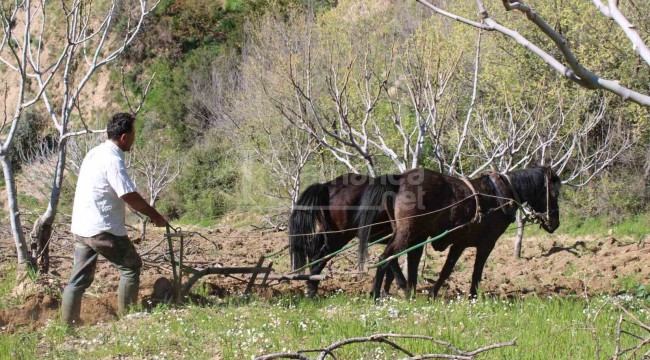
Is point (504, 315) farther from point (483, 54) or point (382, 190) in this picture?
point (483, 54)

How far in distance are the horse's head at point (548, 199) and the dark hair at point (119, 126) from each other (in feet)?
18.5

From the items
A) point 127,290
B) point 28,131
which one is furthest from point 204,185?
point 127,290

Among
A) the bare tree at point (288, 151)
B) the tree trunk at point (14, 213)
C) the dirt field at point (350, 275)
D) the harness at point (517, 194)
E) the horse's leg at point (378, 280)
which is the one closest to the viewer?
the dirt field at point (350, 275)

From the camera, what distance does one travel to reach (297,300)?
7805 millimetres

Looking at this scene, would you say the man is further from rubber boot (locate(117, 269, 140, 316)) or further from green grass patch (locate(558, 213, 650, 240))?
green grass patch (locate(558, 213, 650, 240))

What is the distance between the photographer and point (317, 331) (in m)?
5.86

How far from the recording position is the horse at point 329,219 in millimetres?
8758

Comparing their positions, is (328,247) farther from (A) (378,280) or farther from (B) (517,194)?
(B) (517,194)

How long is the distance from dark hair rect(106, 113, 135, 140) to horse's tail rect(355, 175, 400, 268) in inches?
127

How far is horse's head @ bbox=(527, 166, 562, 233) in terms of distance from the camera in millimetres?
9797

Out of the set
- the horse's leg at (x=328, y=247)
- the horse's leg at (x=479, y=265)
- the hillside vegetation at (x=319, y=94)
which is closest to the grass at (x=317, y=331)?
the horse's leg at (x=328, y=247)

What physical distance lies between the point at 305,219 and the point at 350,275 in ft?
5.66

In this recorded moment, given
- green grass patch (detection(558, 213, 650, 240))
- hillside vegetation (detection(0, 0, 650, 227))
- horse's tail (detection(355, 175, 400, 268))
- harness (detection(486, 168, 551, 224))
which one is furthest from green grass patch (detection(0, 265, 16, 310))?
green grass patch (detection(558, 213, 650, 240))

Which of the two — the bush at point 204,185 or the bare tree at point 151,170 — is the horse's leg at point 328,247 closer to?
the bare tree at point 151,170
